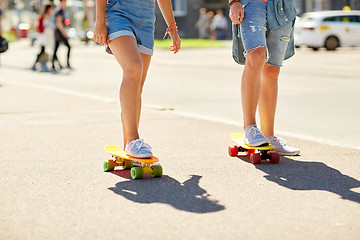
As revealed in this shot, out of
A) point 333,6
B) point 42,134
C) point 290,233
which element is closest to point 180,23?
point 333,6

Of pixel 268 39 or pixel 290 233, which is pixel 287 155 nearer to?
pixel 268 39

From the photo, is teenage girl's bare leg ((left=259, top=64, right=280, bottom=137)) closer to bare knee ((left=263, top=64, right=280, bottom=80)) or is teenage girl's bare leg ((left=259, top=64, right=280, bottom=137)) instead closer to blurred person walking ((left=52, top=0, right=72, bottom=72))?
bare knee ((left=263, top=64, right=280, bottom=80))

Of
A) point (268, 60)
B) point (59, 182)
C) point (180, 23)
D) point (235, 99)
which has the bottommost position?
point (180, 23)

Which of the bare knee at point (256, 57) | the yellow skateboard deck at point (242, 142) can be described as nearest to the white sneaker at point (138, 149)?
the yellow skateboard deck at point (242, 142)

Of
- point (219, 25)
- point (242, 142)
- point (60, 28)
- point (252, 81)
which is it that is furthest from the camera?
point (219, 25)

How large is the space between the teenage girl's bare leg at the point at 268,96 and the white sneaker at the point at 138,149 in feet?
4.33

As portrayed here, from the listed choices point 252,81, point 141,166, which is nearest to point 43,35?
point 252,81

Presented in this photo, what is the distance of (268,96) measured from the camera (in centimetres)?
573

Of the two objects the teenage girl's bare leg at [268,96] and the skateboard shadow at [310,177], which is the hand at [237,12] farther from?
the skateboard shadow at [310,177]

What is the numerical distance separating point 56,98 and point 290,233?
280 inches

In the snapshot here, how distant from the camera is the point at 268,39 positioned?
557cm

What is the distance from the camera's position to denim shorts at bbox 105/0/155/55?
4.89 metres

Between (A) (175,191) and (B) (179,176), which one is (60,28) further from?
(A) (175,191)

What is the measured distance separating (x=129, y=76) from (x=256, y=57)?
1.05m
